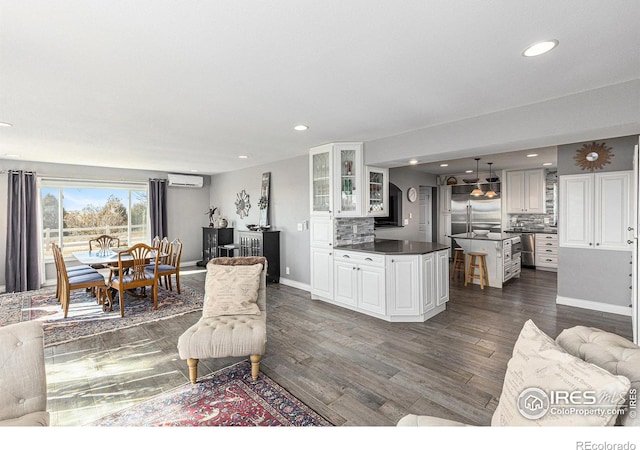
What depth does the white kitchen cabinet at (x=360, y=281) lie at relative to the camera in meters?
3.97

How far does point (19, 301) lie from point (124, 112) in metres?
4.19

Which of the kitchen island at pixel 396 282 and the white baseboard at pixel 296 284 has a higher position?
the kitchen island at pixel 396 282

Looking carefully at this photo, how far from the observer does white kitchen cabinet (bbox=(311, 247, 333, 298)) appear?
4.62 metres

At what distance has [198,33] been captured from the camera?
1728mm

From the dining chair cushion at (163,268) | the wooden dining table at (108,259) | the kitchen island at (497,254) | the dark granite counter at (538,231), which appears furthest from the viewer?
the dark granite counter at (538,231)

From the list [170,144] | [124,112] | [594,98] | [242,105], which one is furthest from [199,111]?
[594,98]

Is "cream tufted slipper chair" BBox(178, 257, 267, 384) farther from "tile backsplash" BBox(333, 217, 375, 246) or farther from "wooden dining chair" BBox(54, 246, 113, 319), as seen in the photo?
"wooden dining chair" BBox(54, 246, 113, 319)

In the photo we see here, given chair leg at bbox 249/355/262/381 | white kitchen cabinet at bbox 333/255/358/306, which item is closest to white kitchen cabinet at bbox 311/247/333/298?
white kitchen cabinet at bbox 333/255/358/306

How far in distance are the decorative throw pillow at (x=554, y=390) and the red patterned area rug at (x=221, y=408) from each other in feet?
4.23

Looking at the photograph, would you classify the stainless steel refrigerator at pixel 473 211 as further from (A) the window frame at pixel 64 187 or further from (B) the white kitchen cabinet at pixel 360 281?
(A) the window frame at pixel 64 187

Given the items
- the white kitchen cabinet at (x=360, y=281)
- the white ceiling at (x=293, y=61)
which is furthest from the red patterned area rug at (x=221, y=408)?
the white ceiling at (x=293, y=61)

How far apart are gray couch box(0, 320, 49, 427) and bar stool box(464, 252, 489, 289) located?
570cm

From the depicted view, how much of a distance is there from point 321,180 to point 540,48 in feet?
10.6

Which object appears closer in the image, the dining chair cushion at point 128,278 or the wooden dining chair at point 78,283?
the wooden dining chair at point 78,283
